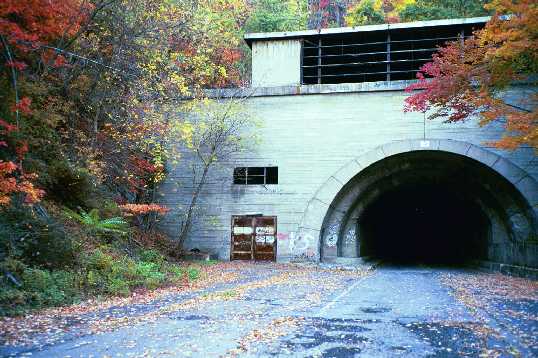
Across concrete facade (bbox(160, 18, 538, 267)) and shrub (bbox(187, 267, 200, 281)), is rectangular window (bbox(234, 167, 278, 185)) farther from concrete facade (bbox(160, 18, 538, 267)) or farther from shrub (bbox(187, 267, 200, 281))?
shrub (bbox(187, 267, 200, 281))

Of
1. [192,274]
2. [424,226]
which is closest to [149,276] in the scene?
[192,274]

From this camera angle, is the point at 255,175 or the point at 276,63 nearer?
the point at 255,175

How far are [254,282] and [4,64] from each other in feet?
29.2

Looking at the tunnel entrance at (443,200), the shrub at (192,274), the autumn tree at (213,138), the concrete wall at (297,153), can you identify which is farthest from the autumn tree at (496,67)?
the shrub at (192,274)

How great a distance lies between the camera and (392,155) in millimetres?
22062

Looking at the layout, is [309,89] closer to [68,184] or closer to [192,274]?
[192,274]

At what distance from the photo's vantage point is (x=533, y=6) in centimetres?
A: 1219

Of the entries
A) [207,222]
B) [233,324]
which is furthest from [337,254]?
[233,324]

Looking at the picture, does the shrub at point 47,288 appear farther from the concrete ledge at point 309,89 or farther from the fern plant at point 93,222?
the concrete ledge at point 309,89

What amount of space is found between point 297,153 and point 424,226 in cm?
2509

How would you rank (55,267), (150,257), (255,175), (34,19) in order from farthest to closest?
1. (255,175)
2. (150,257)
3. (34,19)
4. (55,267)

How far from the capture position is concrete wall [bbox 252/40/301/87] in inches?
939

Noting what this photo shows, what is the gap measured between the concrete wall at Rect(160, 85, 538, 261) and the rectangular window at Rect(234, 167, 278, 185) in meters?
0.30

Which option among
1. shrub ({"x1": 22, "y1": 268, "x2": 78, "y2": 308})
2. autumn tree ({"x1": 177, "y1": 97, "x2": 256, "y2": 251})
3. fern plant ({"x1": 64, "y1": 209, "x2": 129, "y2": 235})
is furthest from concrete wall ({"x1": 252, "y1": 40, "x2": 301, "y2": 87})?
shrub ({"x1": 22, "y1": 268, "x2": 78, "y2": 308})
